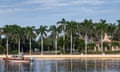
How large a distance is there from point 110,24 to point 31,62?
61.4m

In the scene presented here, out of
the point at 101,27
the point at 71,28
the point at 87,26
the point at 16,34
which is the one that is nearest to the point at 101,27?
the point at 101,27

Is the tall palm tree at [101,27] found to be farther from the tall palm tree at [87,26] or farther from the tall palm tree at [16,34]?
the tall palm tree at [16,34]

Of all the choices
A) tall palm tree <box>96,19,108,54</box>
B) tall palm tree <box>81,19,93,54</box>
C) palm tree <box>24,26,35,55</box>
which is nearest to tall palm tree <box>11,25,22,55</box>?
palm tree <box>24,26,35,55</box>

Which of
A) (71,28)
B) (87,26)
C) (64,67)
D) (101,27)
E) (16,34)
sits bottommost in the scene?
(64,67)

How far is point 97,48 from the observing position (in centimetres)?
17600

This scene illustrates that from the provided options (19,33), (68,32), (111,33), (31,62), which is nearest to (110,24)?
(111,33)

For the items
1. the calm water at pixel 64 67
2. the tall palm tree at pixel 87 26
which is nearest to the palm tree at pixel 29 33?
the tall palm tree at pixel 87 26

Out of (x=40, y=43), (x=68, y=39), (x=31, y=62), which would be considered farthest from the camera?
(x=40, y=43)

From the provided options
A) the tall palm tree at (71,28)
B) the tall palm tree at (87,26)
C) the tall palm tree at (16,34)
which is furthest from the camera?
the tall palm tree at (16,34)

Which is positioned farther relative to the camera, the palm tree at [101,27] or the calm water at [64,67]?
the palm tree at [101,27]

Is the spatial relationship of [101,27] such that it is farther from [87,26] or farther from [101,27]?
[87,26]

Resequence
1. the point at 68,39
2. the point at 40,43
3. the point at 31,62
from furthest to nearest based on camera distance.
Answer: the point at 40,43
the point at 68,39
the point at 31,62

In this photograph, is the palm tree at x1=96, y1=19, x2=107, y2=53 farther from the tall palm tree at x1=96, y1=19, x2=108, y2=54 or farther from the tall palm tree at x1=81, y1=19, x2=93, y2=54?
the tall palm tree at x1=81, y1=19, x2=93, y2=54

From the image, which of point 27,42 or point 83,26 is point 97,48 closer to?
point 83,26
